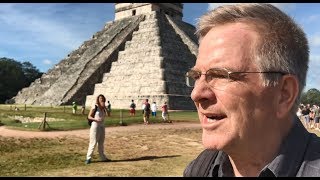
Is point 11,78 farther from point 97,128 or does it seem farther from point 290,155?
point 290,155

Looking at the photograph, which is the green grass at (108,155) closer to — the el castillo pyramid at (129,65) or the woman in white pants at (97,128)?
the woman in white pants at (97,128)

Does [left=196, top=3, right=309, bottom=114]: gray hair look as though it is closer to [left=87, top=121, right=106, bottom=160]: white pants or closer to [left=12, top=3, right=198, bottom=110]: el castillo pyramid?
[left=87, top=121, right=106, bottom=160]: white pants

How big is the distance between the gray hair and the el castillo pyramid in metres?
37.8

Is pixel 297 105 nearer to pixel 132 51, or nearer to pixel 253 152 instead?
pixel 253 152

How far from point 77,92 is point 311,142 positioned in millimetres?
48863

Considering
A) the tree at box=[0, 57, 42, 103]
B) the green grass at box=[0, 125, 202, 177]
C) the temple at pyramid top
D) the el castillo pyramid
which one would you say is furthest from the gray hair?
the tree at box=[0, 57, 42, 103]

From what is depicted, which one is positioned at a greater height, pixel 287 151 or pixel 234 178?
pixel 287 151

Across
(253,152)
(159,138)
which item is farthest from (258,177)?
(159,138)

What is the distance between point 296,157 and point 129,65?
44950 millimetres

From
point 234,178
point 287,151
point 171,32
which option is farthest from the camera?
point 171,32

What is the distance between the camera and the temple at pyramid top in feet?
204

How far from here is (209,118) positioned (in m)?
2.50

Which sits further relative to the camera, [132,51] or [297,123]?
[132,51]

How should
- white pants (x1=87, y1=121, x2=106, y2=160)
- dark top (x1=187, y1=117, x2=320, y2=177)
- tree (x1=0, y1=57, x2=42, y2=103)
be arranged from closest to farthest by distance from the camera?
dark top (x1=187, y1=117, x2=320, y2=177) < white pants (x1=87, y1=121, x2=106, y2=160) < tree (x1=0, y1=57, x2=42, y2=103)
